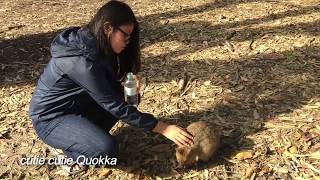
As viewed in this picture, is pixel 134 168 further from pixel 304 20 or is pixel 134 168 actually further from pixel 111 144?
pixel 304 20

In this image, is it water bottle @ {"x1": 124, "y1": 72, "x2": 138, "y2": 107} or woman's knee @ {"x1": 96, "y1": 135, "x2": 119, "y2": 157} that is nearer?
woman's knee @ {"x1": 96, "y1": 135, "x2": 119, "y2": 157}

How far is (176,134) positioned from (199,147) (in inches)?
11.7

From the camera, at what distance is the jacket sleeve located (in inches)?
152

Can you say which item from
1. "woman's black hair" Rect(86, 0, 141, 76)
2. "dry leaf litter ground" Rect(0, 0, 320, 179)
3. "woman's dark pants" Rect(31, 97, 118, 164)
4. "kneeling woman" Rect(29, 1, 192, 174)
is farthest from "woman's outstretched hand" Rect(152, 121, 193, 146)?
"woman's black hair" Rect(86, 0, 141, 76)

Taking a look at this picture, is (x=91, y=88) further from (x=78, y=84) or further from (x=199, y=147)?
(x=199, y=147)

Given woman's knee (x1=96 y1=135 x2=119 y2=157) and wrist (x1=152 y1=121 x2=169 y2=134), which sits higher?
wrist (x1=152 y1=121 x2=169 y2=134)

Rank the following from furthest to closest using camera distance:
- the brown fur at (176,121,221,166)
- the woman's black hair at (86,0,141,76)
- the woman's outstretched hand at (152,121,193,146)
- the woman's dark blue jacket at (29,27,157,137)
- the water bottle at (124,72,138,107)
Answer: the water bottle at (124,72,138,107), the brown fur at (176,121,221,166), the woman's outstretched hand at (152,121,193,146), the woman's dark blue jacket at (29,27,157,137), the woman's black hair at (86,0,141,76)

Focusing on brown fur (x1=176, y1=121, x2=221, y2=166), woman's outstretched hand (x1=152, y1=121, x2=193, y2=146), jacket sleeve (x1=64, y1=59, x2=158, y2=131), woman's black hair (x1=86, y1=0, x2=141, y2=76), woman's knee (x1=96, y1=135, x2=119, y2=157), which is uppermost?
woman's black hair (x1=86, y1=0, x2=141, y2=76)

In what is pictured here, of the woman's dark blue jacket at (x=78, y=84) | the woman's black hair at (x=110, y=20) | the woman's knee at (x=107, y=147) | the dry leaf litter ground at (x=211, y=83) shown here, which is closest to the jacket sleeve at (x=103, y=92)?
the woman's dark blue jacket at (x=78, y=84)

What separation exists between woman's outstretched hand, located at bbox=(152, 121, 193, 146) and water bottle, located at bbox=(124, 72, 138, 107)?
0.52 m

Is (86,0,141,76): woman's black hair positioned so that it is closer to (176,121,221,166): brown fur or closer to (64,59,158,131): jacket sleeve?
(64,59,158,131): jacket sleeve

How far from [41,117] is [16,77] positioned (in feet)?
7.72

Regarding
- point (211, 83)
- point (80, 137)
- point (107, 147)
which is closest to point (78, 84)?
point (80, 137)

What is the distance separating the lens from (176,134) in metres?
4.02
